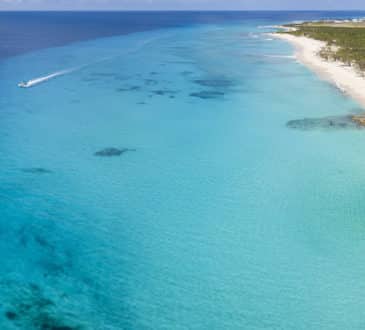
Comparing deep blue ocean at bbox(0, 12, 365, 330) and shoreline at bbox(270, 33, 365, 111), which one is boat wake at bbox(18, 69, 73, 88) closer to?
deep blue ocean at bbox(0, 12, 365, 330)

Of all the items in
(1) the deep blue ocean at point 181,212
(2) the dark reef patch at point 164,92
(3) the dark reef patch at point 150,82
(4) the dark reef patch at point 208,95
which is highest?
(3) the dark reef patch at point 150,82

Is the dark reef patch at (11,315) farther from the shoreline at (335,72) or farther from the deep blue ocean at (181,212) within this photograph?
the shoreline at (335,72)

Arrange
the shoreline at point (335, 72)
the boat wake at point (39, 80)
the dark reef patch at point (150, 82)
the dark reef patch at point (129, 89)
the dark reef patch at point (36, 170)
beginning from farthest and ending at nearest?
1. the dark reef patch at point (150, 82)
2. the boat wake at point (39, 80)
3. the dark reef patch at point (129, 89)
4. the shoreline at point (335, 72)
5. the dark reef patch at point (36, 170)

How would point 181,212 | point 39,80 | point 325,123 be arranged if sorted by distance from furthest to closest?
point 39,80 → point 325,123 → point 181,212

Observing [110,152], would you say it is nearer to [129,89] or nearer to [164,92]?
[164,92]

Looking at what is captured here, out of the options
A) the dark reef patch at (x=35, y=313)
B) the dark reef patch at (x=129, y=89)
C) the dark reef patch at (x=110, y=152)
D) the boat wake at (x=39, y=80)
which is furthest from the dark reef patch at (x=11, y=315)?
the boat wake at (x=39, y=80)

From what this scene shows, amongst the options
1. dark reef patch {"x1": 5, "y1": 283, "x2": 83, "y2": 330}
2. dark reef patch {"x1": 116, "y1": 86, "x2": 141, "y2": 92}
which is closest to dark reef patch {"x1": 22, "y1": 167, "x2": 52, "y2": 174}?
dark reef patch {"x1": 5, "y1": 283, "x2": 83, "y2": 330}

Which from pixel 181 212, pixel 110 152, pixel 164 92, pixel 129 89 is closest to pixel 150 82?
pixel 129 89
